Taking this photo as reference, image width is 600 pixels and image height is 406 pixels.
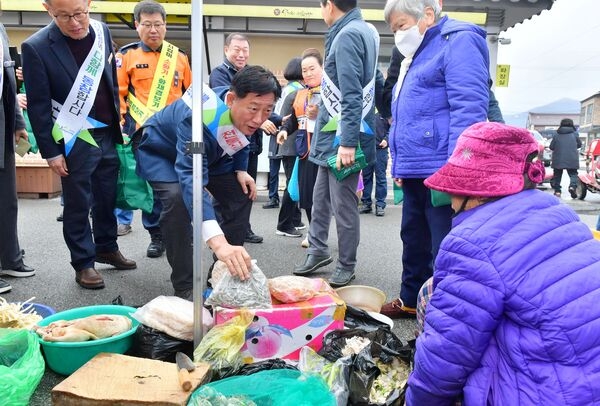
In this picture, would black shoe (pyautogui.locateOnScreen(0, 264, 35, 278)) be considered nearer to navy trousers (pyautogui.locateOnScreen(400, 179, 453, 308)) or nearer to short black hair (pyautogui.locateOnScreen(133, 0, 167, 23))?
short black hair (pyautogui.locateOnScreen(133, 0, 167, 23))

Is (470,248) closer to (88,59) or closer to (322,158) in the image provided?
(322,158)

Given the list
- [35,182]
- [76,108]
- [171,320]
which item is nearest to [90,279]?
[76,108]

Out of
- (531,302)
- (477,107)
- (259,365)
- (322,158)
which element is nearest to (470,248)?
(531,302)

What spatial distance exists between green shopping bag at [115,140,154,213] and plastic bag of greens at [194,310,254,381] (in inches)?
72.0

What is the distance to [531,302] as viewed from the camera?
1.22 m

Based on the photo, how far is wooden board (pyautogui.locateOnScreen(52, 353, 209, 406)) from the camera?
1694 millimetres

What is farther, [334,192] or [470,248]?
[334,192]

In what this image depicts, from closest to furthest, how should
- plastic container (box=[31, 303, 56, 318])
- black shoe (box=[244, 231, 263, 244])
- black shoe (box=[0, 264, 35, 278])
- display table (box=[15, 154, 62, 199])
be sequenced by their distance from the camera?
plastic container (box=[31, 303, 56, 318]) → black shoe (box=[0, 264, 35, 278]) → black shoe (box=[244, 231, 263, 244]) → display table (box=[15, 154, 62, 199])

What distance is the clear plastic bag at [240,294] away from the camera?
212 centimetres

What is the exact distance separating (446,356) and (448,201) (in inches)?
44.8

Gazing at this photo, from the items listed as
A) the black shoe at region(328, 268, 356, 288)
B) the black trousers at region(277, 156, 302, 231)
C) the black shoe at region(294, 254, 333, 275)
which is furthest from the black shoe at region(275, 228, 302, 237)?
the black shoe at region(328, 268, 356, 288)

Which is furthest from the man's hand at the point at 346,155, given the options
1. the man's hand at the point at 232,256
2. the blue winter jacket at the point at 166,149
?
the man's hand at the point at 232,256

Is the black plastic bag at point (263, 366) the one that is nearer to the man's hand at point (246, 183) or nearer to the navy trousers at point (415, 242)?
the navy trousers at point (415, 242)

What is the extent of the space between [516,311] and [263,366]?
3.52ft
